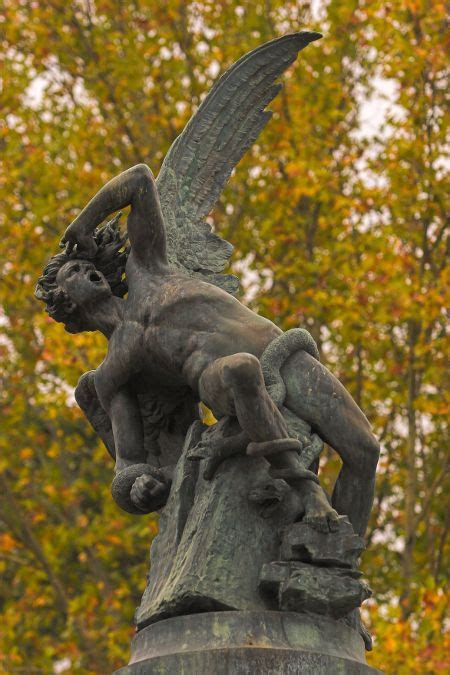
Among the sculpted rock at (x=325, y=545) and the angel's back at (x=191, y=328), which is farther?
the angel's back at (x=191, y=328)

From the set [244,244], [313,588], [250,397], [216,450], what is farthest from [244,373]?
[244,244]

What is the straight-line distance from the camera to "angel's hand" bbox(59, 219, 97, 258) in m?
4.89

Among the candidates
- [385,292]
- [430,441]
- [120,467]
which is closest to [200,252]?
[120,467]

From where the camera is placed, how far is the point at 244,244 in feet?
41.1

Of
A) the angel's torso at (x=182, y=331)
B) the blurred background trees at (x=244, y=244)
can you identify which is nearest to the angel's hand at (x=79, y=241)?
the angel's torso at (x=182, y=331)

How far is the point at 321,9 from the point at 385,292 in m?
3.59

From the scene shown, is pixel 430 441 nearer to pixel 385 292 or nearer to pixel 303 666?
pixel 385 292

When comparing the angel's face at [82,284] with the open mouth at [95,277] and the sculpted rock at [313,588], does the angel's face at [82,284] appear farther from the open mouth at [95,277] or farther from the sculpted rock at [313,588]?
the sculpted rock at [313,588]

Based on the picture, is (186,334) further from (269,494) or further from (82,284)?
(269,494)

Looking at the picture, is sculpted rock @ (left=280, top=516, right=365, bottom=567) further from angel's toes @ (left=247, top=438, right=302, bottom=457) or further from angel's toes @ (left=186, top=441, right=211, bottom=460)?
angel's toes @ (left=186, top=441, right=211, bottom=460)

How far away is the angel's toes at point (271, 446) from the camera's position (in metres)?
4.21

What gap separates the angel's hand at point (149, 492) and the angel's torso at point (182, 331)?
39 cm

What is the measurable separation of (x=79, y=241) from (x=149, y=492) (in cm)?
108

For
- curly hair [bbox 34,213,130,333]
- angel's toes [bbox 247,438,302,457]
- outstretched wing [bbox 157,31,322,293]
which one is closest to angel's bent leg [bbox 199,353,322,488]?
angel's toes [bbox 247,438,302,457]
